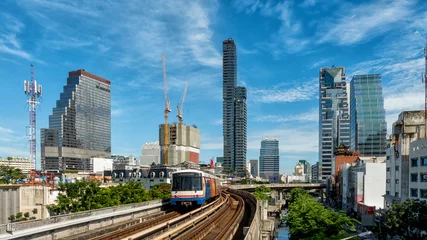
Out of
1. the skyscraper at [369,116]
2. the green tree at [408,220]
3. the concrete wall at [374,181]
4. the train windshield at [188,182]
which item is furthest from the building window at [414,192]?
the skyscraper at [369,116]

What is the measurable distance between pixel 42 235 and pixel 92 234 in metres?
3.74

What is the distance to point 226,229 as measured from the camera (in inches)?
1278

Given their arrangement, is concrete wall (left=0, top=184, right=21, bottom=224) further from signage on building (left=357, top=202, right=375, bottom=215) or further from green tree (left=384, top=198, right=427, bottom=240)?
signage on building (left=357, top=202, right=375, bottom=215)

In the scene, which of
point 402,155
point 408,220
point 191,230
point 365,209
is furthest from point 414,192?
point 191,230

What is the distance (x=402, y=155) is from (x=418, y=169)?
21.9 feet

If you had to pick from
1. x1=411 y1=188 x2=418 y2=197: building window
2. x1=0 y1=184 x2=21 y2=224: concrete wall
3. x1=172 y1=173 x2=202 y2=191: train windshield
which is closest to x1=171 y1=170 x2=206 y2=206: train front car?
x1=172 y1=173 x2=202 y2=191: train windshield

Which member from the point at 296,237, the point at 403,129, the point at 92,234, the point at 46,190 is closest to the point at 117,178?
the point at 46,190

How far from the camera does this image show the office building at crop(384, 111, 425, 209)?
177ft

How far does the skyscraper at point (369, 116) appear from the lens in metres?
188

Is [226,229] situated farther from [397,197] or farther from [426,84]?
[426,84]

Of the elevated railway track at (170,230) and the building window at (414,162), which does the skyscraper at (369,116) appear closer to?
the building window at (414,162)

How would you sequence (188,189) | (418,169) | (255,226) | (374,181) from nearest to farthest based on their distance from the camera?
(255,226)
(188,189)
(418,169)
(374,181)

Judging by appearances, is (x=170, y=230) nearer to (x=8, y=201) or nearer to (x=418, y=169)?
(x=8, y=201)

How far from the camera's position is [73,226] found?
25844 millimetres
